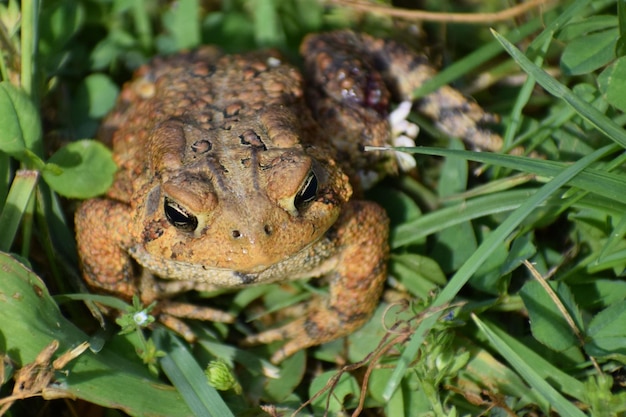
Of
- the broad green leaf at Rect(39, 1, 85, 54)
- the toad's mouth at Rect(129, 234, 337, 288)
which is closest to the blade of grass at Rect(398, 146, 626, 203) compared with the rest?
the toad's mouth at Rect(129, 234, 337, 288)

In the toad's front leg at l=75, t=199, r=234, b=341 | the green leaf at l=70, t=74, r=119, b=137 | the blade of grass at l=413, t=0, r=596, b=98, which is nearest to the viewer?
the toad's front leg at l=75, t=199, r=234, b=341

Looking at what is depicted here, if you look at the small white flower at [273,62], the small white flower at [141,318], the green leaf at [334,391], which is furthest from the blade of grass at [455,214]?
the small white flower at [141,318]

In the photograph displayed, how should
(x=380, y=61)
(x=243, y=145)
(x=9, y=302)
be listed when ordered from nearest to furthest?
(x=9, y=302) < (x=243, y=145) < (x=380, y=61)

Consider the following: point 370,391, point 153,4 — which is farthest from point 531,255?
point 153,4

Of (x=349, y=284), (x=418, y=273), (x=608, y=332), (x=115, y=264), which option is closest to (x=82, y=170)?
(x=115, y=264)

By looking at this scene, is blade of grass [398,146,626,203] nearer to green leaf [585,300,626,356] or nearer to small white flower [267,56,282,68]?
green leaf [585,300,626,356]

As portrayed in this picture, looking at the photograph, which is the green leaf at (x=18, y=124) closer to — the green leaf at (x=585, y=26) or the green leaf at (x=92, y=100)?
→ the green leaf at (x=92, y=100)

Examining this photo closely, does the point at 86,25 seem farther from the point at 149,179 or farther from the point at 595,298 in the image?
the point at 595,298
